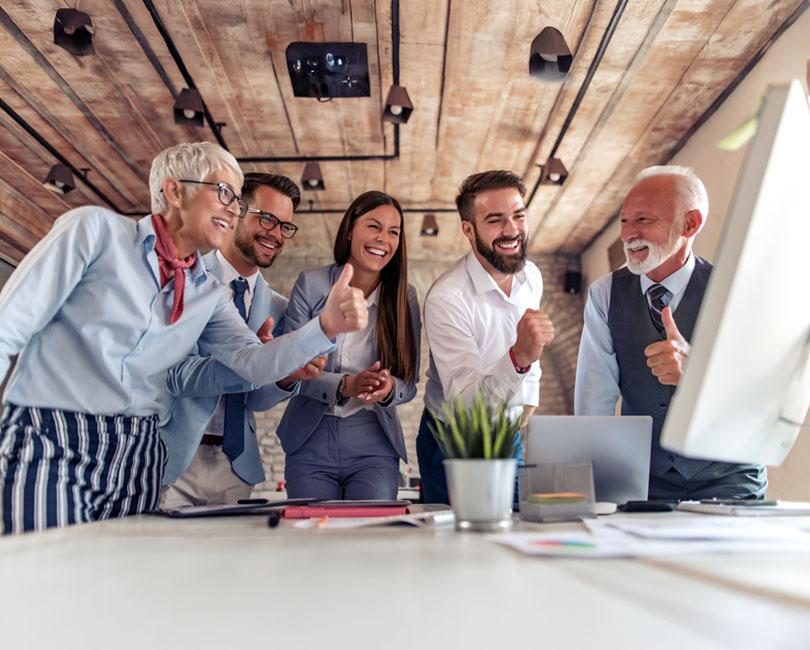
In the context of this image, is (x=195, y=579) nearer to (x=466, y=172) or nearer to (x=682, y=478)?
(x=682, y=478)

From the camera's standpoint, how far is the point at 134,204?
7.32 metres

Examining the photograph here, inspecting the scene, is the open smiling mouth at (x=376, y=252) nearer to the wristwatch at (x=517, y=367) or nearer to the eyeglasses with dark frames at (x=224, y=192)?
the eyeglasses with dark frames at (x=224, y=192)

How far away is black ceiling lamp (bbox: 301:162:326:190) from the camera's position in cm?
606

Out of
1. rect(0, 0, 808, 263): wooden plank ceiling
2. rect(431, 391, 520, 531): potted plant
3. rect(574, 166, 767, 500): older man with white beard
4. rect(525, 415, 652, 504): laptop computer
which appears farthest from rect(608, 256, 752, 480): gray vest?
rect(0, 0, 808, 263): wooden plank ceiling

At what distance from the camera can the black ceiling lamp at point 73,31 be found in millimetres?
4086

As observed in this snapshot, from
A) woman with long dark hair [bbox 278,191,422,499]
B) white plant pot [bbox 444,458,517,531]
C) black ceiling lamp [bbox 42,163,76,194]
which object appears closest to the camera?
white plant pot [bbox 444,458,517,531]

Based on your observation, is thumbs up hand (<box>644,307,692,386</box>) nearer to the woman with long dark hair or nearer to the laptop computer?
the laptop computer

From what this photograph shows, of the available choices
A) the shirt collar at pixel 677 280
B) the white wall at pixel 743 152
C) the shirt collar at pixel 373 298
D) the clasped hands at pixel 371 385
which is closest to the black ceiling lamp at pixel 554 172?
the white wall at pixel 743 152

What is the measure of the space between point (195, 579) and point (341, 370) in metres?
1.89

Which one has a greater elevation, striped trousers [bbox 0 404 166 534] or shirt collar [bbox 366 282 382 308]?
shirt collar [bbox 366 282 382 308]

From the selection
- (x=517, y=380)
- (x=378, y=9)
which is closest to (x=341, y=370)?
(x=517, y=380)

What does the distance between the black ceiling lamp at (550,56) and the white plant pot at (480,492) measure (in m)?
3.59

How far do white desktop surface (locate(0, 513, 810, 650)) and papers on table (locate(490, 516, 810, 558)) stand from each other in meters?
0.04

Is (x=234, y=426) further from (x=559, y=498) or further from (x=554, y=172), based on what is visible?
(x=554, y=172)
